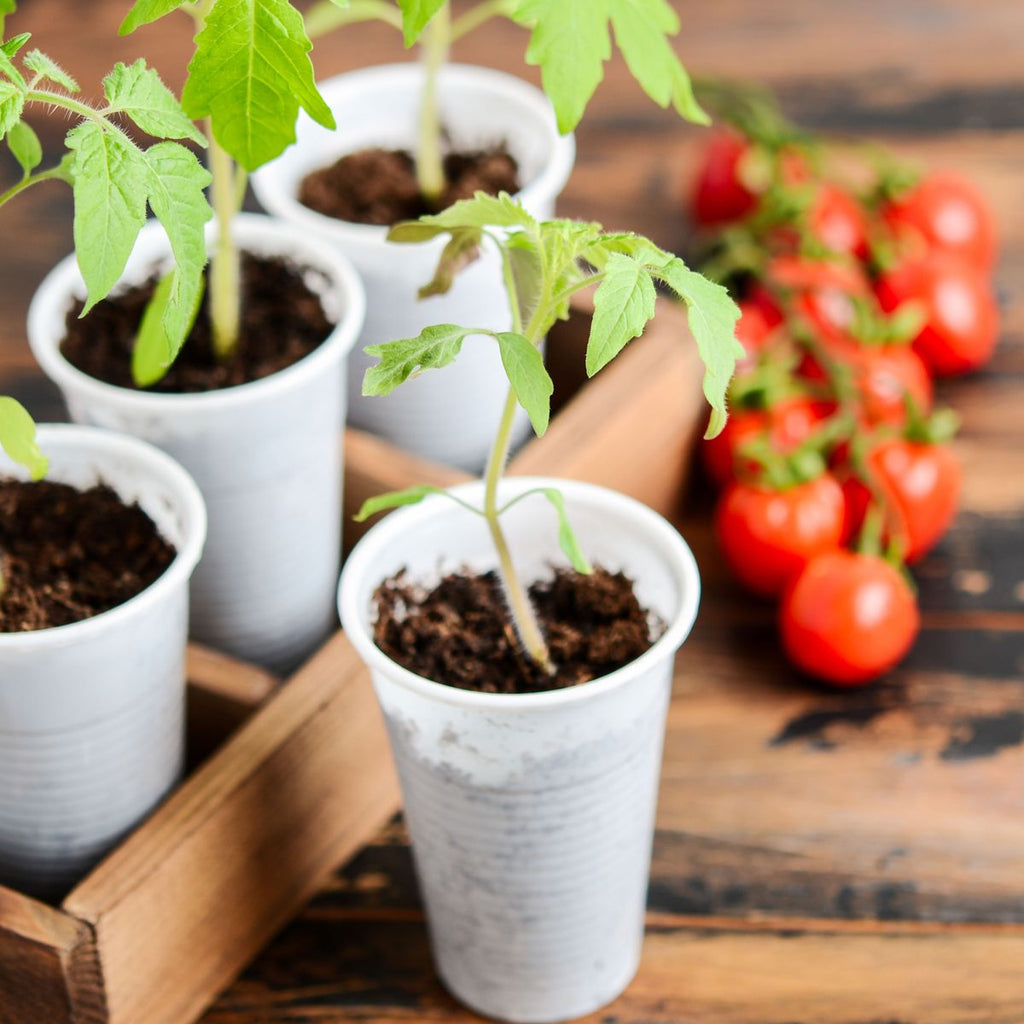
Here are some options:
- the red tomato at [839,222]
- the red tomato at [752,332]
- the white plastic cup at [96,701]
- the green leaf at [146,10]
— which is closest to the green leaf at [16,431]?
the white plastic cup at [96,701]

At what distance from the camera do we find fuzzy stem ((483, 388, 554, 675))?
2.42 ft

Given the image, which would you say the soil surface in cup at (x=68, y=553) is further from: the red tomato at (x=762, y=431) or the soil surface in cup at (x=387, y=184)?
the red tomato at (x=762, y=431)

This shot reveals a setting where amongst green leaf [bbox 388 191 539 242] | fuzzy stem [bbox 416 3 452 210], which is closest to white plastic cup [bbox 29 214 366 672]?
fuzzy stem [bbox 416 3 452 210]

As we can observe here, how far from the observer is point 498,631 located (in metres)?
0.81

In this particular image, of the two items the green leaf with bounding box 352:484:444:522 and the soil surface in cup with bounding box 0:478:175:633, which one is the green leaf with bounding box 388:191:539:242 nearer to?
the green leaf with bounding box 352:484:444:522

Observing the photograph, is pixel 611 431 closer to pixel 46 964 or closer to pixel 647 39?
pixel 647 39

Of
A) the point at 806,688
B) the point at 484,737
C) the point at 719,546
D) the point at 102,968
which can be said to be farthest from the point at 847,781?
the point at 102,968

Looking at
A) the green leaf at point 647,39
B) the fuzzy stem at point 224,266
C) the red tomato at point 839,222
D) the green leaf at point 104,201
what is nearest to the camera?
the green leaf at point 104,201

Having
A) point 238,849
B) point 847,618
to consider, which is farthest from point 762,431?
point 238,849

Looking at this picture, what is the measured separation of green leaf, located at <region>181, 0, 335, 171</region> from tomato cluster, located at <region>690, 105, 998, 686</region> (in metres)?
0.54

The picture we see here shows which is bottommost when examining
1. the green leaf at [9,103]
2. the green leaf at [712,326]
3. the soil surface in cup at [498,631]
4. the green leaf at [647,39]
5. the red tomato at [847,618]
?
the red tomato at [847,618]

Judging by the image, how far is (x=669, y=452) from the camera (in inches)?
45.8

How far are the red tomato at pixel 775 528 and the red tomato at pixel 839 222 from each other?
0.29m

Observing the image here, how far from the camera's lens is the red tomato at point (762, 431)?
1163 mm
